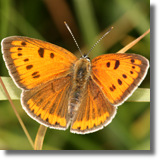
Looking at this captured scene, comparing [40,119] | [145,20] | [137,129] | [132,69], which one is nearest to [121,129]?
[137,129]

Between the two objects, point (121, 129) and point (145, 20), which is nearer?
point (121, 129)

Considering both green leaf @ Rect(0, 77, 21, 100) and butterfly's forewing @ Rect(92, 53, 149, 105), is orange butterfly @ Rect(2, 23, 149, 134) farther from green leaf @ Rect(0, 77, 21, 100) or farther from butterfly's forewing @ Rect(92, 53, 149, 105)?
green leaf @ Rect(0, 77, 21, 100)

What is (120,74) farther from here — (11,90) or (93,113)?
(11,90)

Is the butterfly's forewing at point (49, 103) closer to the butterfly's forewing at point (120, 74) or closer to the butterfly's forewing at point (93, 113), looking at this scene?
the butterfly's forewing at point (93, 113)

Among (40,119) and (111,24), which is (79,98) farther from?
(111,24)

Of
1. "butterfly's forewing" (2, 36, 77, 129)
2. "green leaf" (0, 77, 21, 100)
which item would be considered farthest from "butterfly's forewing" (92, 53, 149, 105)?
"green leaf" (0, 77, 21, 100)

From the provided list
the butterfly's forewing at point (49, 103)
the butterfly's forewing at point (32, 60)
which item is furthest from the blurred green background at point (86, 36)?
the butterfly's forewing at point (32, 60)

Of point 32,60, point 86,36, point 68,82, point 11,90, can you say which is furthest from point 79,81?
point 86,36
